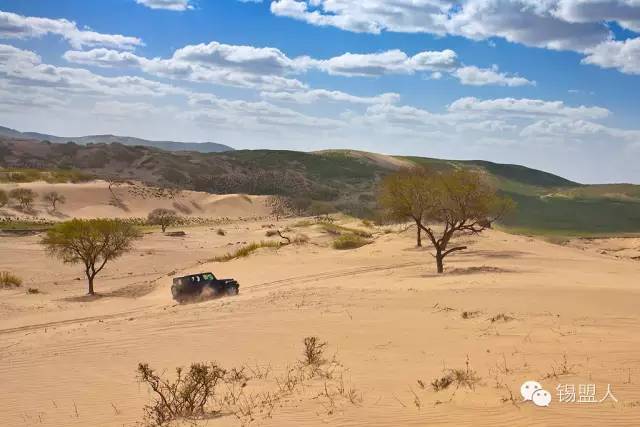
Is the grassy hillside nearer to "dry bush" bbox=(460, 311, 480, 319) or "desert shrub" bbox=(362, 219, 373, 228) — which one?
"desert shrub" bbox=(362, 219, 373, 228)

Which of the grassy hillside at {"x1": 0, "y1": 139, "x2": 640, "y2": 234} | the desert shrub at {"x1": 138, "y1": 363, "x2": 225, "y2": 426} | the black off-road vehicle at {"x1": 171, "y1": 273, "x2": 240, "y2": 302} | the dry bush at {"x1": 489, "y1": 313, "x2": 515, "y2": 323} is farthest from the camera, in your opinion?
the grassy hillside at {"x1": 0, "y1": 139, "x2": 640, "y2": 234}

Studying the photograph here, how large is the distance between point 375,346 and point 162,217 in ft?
204

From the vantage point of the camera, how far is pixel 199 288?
85.4 ft

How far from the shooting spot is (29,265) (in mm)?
41688

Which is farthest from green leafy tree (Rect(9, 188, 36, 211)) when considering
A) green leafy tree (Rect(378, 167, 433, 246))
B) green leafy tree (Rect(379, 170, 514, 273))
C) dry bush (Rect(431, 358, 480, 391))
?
dry bush (Rect(431, 358, 480, 391))

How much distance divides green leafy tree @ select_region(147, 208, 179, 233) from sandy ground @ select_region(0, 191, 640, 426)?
144 feet

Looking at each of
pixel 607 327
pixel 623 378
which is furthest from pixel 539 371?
pixel 607 327

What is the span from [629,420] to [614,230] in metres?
78.7

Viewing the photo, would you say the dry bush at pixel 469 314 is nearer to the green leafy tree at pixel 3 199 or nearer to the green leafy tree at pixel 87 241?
the green leafy tree at pixel 87 241

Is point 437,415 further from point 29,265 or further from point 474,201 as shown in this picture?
point 29,265

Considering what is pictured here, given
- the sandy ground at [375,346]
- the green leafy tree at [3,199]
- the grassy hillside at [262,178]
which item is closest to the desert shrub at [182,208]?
the grassy hillside at [262,178]

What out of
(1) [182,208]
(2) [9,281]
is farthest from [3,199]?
(2) [9,281]

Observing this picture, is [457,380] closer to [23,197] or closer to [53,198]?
[23,197]

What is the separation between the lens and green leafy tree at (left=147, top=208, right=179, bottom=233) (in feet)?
240
